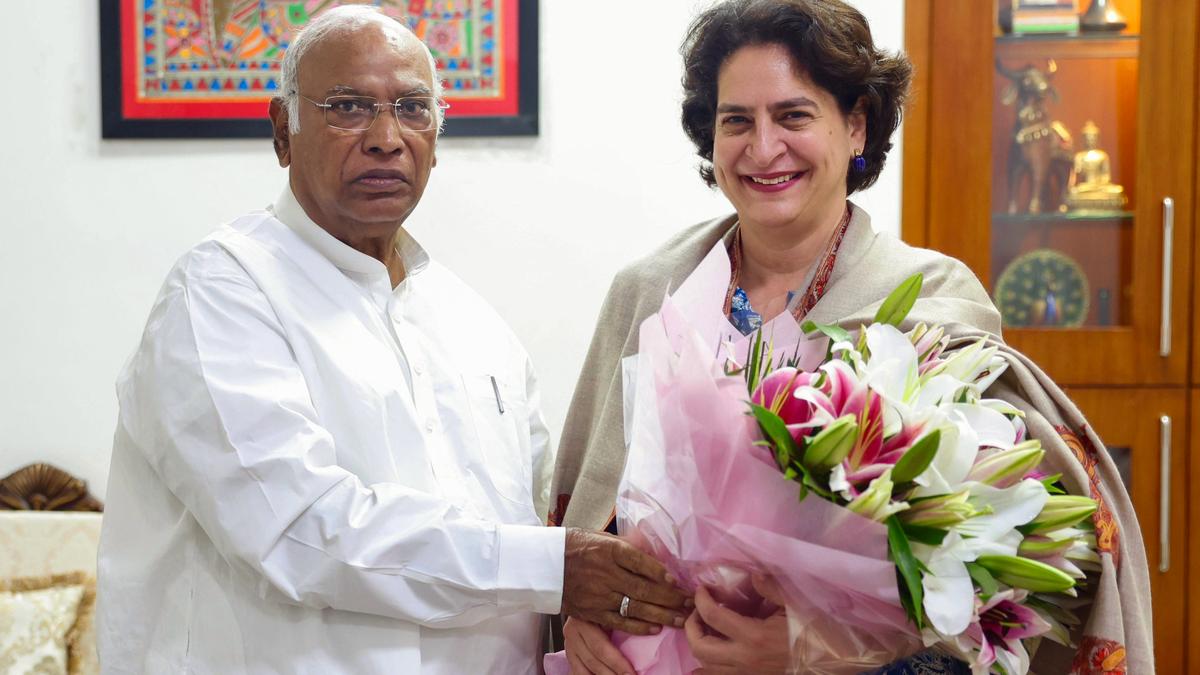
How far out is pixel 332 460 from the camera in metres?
1.52

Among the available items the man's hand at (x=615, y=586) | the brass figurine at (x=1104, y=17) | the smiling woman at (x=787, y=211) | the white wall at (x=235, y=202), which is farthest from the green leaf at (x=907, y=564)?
the brass figurine at (x=1104, y=17)

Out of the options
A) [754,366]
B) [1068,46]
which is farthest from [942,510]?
[1068,46]

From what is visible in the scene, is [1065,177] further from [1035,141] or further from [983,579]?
[983,579]

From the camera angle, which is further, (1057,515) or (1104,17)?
(1104,17)

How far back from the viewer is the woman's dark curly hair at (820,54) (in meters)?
1.70

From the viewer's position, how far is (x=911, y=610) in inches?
44.6

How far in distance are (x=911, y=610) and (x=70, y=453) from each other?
7.82 ft

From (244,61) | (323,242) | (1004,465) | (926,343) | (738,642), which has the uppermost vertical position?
(244,61)

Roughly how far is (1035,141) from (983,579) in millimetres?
2082

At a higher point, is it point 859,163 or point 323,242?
point 859,163

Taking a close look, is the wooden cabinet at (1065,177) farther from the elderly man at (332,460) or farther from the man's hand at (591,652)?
the man's hand at (591,652)

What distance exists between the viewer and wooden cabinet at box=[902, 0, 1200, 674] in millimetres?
2861

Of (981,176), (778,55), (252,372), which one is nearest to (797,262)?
(778,55)

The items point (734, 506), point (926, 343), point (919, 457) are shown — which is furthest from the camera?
point (926, 343)
